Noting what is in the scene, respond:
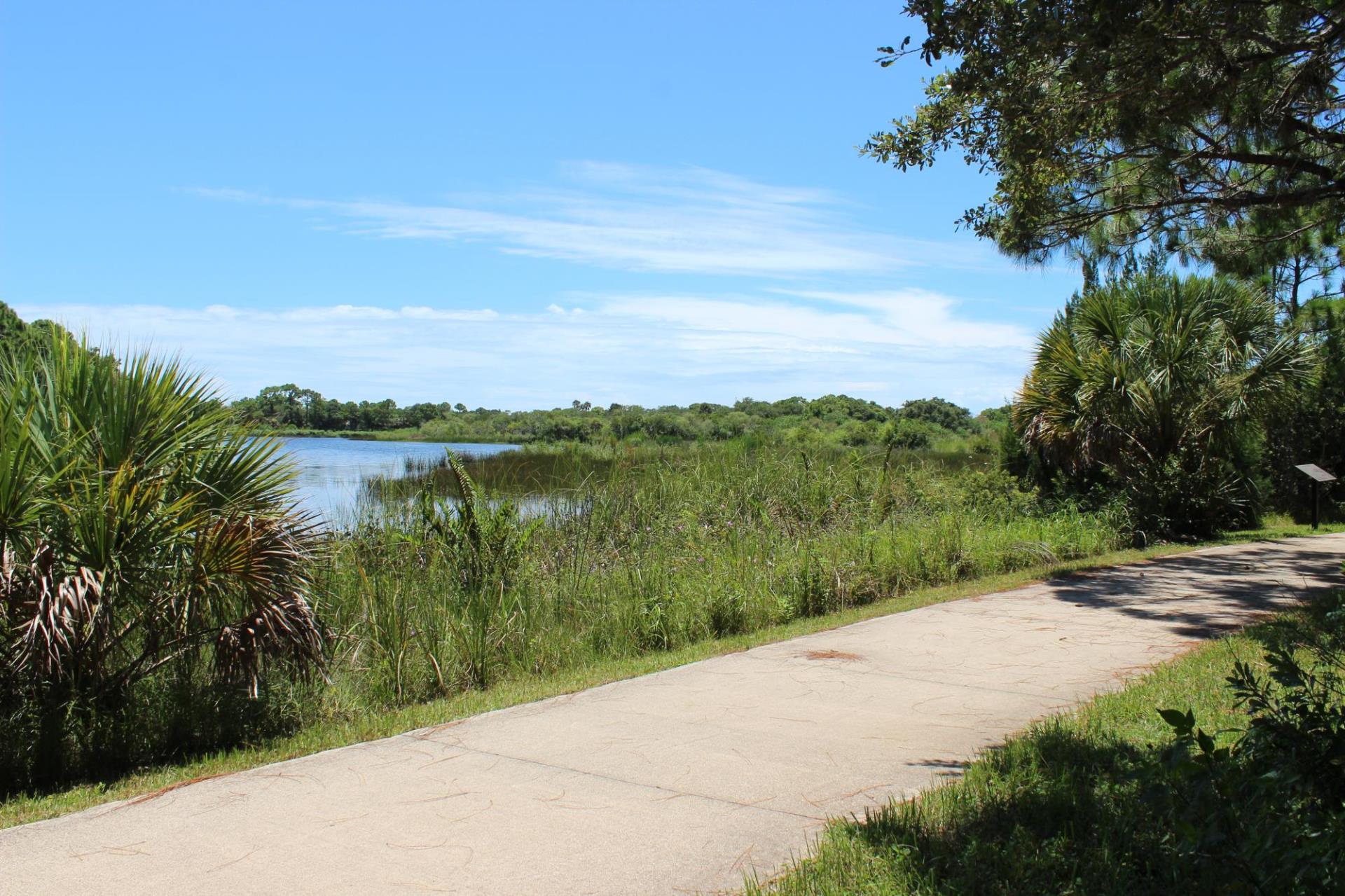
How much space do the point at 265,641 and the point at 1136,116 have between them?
25.9ft

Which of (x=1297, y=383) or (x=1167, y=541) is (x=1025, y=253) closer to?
(x=1167, y=541)

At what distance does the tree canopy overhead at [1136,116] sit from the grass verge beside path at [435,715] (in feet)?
14.0

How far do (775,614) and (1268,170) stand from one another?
890 centimetres

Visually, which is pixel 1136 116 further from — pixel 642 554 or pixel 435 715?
pixel 435 715

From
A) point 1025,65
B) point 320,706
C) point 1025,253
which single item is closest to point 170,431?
point 320,706

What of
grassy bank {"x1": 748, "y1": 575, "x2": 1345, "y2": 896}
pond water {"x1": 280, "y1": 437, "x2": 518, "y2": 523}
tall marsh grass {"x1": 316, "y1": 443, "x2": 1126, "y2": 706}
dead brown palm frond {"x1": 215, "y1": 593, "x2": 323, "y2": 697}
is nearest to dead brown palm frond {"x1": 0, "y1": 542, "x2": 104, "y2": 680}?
dead brown palm frond {"x1": 215, "y1": 593, "x2": 323, "y2": 697}

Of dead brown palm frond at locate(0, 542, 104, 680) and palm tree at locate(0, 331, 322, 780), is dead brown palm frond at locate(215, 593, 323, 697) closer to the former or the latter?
palm tree at locate(0, 331, 322, 780)

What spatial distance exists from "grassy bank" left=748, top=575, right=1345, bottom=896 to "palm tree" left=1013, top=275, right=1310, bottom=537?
12.3m

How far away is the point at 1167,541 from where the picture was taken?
16.7 metres

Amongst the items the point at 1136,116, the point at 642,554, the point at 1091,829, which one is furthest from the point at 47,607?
the point at 1136,116

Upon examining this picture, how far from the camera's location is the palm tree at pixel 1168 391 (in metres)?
16.8

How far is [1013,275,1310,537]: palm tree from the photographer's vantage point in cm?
1683

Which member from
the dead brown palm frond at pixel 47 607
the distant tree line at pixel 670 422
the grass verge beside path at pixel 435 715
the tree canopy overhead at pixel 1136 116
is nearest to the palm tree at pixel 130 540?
the dead brown palm frond at pixel 47 607

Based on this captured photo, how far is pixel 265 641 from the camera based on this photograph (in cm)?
621
